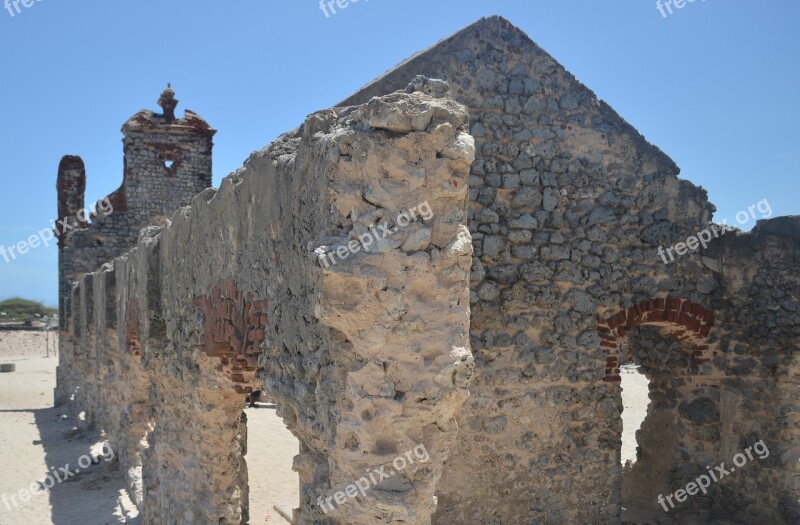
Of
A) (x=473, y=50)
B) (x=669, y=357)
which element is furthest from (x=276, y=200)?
(x=669, y=357)

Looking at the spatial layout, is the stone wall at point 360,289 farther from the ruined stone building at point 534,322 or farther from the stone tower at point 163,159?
the stone tower at point 163,159

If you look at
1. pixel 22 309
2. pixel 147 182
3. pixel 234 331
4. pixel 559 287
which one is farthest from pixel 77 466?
pixel 22 309

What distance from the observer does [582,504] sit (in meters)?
5.46

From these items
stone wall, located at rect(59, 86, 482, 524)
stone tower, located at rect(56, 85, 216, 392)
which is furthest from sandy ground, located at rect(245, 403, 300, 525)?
stone tower, located at rect(56, 85, 216, 392)

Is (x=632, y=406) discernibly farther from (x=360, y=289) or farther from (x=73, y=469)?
(x=360, y=289)

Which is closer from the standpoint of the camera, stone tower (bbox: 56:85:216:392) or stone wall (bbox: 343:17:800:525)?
stone wall (bbox: 343:17:800:525)

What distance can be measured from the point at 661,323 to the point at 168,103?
47.0 feet

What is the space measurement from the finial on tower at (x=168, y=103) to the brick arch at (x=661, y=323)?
14062 millimetres

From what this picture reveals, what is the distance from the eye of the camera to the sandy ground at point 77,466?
8.33 metres

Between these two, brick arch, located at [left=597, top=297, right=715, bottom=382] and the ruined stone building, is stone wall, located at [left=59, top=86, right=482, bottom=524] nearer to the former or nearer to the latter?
the ruined stone building

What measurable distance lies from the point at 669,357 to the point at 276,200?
14.9ft

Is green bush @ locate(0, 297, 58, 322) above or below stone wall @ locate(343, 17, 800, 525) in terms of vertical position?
above

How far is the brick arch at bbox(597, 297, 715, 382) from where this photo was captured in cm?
554

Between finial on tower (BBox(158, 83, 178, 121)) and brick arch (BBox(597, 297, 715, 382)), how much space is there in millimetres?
14062
